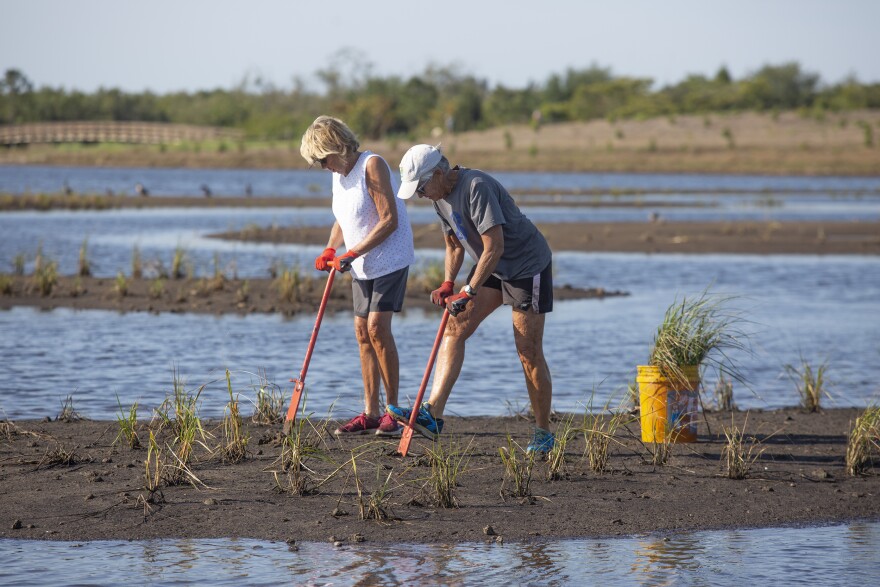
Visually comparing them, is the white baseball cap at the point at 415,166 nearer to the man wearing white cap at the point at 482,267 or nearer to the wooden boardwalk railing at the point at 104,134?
the man wearing white cap at the point at 482,267

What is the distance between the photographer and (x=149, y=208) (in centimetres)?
3912

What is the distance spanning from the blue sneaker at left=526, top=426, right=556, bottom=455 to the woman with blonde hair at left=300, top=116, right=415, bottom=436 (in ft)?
3.25

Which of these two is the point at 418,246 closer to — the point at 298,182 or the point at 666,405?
the point at 666,405

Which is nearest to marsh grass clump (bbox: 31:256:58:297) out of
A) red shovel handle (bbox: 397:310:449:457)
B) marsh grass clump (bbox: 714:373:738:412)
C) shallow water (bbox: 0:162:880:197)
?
marsh grass clump (bbox: 714:373:738:412)

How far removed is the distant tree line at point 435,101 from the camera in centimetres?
7956

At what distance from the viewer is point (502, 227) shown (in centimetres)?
756

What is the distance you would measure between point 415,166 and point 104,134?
3319 inches

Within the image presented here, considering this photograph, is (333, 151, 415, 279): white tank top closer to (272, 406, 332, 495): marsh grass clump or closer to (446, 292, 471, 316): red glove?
(446, 292, 471, 316): red glove

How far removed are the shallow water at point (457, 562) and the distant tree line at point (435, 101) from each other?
62.5 m

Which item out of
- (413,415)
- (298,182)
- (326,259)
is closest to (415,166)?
(326,259)

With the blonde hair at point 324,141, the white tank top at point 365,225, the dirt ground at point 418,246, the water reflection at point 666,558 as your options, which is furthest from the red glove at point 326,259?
the dirt ground at point 418,246

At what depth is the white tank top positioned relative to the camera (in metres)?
8.16

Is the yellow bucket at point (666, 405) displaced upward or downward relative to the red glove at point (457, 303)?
downward

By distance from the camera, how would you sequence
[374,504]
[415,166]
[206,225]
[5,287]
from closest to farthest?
[374,504] < [415,166] < [5,287] < [206,225]
